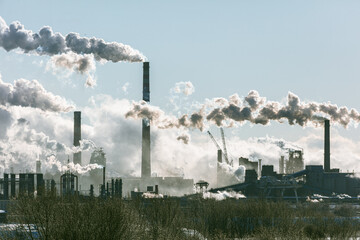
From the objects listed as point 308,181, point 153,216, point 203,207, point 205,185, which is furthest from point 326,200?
point 153,216

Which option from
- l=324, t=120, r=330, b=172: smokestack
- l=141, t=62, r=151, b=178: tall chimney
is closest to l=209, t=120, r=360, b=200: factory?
l=324, t=120, r=330, b=172: smokestack

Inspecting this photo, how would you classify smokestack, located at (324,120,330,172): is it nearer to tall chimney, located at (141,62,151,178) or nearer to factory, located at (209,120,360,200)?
factory, located at (209,120,360,200)

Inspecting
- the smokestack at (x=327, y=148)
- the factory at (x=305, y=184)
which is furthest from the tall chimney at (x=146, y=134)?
the smokestack at (x=327, y=148)

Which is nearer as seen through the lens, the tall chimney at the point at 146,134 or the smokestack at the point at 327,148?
the tall chimney at the point at 146,134

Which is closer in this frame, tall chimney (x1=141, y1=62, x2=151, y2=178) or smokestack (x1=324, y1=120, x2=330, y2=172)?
tall chimney (x1=141, y1=62, x2=151, y2=178)

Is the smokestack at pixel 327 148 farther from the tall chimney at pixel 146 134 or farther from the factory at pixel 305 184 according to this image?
the tall chimney at pixel 146 134

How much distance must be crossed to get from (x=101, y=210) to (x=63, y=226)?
275 cm

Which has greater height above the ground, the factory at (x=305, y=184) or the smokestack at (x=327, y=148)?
the smokestack at (x=327, y=148)

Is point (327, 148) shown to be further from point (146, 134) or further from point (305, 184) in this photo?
point (146, 134)

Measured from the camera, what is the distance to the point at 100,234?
3419 centimetres

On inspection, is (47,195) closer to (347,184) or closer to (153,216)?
(153,216)

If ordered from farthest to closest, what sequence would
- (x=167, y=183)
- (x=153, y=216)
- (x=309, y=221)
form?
(x=167, y=183)
(x=309, y=221)
(x=153, y=216)

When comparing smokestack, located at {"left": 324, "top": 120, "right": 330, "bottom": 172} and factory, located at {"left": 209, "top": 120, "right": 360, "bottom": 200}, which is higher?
smokestack, located at {"left": 324, "top": 120, "right": 330, "bottom": 172}

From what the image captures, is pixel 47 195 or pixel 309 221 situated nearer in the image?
pixel 47 195
